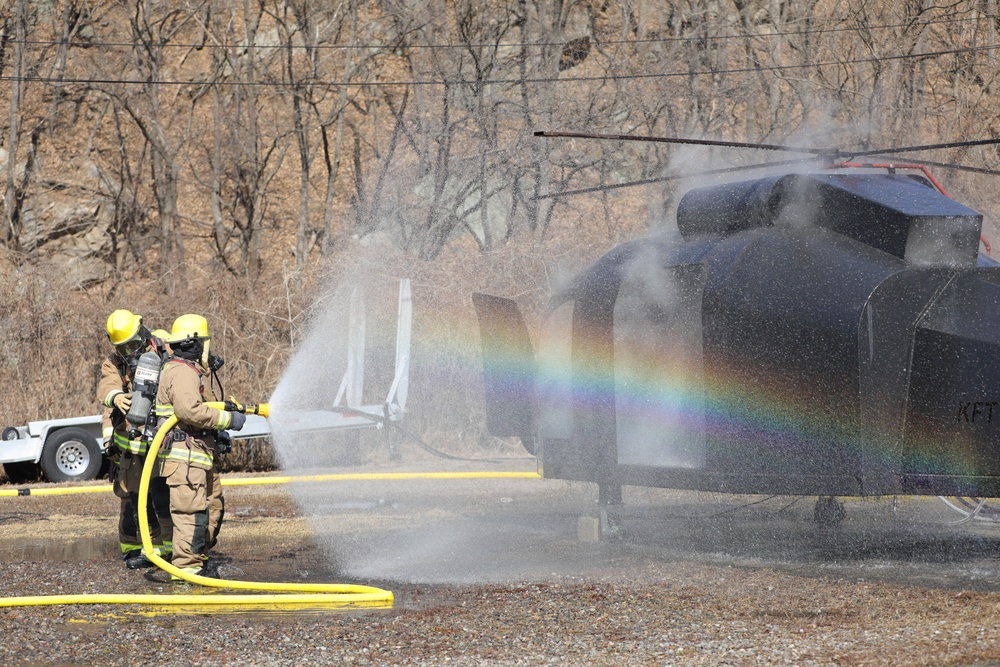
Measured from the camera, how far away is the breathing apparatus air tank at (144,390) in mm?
8914

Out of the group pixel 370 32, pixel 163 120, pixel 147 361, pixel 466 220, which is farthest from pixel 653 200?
pixel 147 361

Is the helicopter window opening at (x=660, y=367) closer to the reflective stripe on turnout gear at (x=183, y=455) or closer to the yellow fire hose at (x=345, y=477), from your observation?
the reflective stripe on turnout gear at (x=183, y=455)

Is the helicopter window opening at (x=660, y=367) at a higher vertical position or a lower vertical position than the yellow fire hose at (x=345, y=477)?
higher

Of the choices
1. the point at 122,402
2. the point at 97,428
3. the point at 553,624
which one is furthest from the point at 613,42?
the point at 553,624

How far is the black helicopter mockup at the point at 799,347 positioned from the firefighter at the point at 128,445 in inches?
138

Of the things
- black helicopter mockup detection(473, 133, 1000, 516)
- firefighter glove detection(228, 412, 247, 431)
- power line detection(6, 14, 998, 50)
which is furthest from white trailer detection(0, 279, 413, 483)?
power line detection(6, 14, 998, 50)

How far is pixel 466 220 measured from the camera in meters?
25.1

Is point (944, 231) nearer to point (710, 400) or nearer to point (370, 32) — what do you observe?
point (710, 400)

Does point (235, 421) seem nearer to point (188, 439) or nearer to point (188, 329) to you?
point (188, 439)

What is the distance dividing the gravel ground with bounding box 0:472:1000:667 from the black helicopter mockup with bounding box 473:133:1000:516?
91 centimetres

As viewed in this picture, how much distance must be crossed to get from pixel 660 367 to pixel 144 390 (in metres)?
4.12

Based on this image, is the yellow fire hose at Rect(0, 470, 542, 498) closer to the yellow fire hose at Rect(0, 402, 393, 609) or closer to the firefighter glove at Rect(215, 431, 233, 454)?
the firefighter glove at Rect(215, 431, 233, 454)

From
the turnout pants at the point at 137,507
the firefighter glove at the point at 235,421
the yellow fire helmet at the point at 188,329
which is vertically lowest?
the turnout pants at the point at 137,507

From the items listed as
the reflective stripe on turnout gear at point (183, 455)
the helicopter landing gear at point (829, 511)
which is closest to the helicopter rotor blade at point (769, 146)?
the reflective stripe on turnout gear at point (183, 455)
